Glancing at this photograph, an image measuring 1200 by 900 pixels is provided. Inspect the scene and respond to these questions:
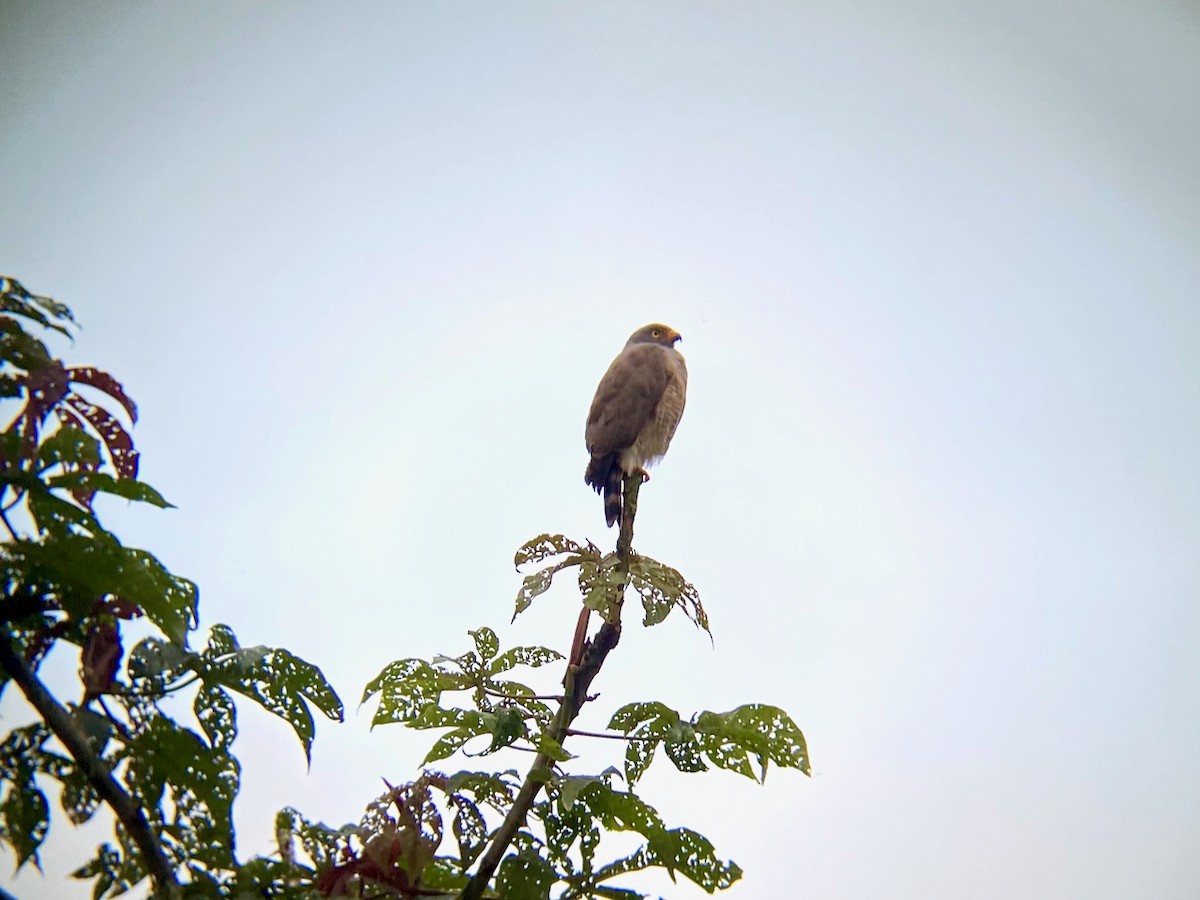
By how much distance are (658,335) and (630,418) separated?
6.22ft

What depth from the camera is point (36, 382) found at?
3.57ft

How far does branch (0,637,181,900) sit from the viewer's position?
97cm

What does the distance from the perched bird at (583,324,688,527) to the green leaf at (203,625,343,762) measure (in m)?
4.66

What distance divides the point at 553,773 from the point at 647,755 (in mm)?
189

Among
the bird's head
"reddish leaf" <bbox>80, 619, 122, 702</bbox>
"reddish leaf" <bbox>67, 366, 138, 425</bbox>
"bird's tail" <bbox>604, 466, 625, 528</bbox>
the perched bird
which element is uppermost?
the bird's head

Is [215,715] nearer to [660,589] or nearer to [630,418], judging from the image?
[660,589]

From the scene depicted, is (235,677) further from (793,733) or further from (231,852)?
(793,733)

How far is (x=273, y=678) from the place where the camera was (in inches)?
49.6

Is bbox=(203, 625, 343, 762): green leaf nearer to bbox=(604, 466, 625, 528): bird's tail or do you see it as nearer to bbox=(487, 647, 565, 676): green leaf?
bbox=(487, 647, 565, 676): green leaf

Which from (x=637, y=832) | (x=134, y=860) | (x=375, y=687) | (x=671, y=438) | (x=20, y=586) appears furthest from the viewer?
(x=671, y=438)

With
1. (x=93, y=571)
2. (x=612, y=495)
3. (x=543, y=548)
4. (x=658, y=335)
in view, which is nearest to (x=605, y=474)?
(x=612, y=495)

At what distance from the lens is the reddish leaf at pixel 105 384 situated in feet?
3.86

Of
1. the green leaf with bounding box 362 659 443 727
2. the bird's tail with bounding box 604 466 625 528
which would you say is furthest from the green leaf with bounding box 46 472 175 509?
the bird's tail with bounding box 604 466 625 528

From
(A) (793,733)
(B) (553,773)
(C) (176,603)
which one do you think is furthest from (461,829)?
(C) (176,603)
